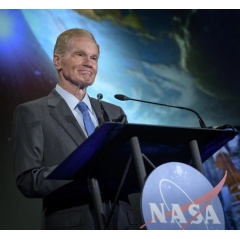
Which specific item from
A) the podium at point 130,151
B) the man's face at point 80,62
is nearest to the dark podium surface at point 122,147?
the podium at point 130,151

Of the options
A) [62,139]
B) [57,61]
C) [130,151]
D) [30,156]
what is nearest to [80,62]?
[57,61]

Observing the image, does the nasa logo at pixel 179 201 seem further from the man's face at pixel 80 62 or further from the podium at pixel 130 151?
the man's face at pixel 80 62

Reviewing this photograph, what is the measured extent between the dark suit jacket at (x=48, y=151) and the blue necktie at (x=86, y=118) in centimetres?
5

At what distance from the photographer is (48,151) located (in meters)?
1.77

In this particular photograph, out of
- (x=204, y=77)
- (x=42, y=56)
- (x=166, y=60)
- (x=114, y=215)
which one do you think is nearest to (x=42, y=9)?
(x=42, y=56)

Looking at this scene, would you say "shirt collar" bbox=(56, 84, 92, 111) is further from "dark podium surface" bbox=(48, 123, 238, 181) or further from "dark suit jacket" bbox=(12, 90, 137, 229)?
"dark podium surface" bbox=(48, 123, 238, 181)

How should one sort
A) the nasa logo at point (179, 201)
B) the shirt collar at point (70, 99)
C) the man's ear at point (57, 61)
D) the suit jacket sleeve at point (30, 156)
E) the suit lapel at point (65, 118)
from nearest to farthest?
the nasa logo at point (179, 201)
the suit jacket sleeve at point (30, 156)
the suit lapel at point (65, 118)
the shirt collar at point (70, 99)
the man's ear at point (57, 61)

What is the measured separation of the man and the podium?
71mm

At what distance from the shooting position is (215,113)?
366 cm

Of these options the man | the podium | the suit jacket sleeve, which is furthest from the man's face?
the podium

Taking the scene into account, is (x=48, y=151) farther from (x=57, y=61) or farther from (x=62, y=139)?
(x=57, y=61)

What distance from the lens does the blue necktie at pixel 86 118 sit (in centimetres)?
186

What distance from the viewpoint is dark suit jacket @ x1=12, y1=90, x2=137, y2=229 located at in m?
1.59
